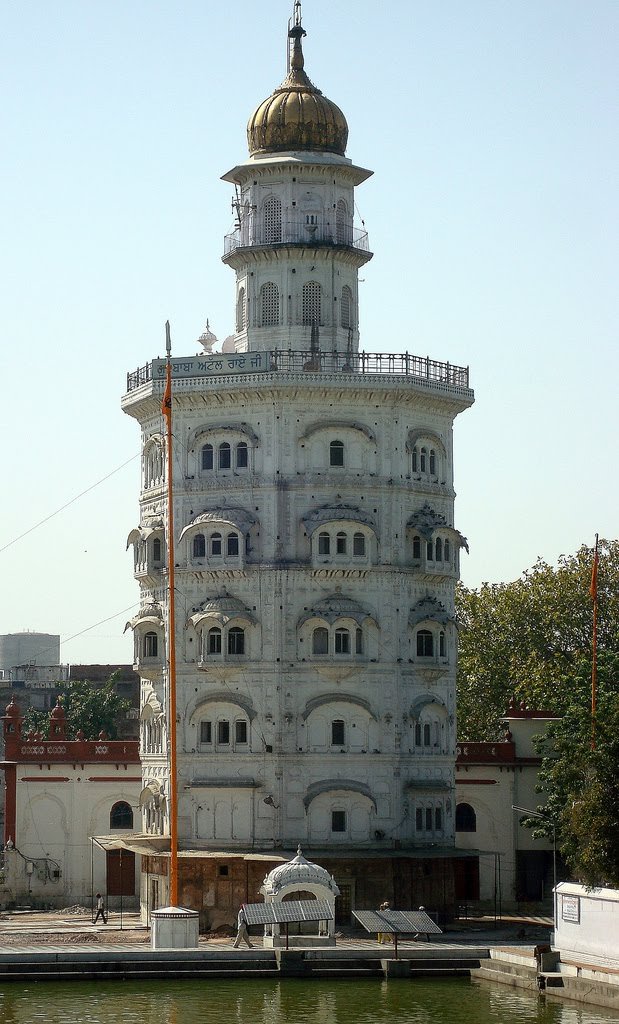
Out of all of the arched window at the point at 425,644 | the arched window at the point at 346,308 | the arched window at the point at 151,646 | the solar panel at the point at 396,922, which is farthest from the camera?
the arched window at the point at 346,308

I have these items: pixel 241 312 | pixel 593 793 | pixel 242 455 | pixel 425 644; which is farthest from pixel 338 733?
pixel 241 312

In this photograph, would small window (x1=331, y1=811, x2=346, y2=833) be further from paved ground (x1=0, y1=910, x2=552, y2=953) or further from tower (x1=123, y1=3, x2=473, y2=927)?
paved ground (x1=0, y1=910, x2=552, y2=953)

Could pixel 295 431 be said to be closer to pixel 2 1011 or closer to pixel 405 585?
pixel 405 585

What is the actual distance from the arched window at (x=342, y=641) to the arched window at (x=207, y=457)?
747 cm

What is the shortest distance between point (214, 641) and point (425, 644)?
7628 millimetres

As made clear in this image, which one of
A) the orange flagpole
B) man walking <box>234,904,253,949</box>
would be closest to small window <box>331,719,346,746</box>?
the orange flagpole

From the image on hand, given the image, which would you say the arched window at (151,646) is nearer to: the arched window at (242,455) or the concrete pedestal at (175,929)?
the arched window at (242,455)

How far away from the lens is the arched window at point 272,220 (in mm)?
74438

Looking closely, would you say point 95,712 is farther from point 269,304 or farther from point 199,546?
point 269,304

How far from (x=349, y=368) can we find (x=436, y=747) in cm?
1390

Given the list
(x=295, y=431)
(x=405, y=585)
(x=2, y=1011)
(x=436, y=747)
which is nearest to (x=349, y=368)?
(x=295, y=431)

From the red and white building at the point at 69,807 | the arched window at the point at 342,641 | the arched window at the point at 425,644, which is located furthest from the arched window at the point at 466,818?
the red and white building at the point at 69,807

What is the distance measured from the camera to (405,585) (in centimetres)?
7125

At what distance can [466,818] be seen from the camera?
79.1m
